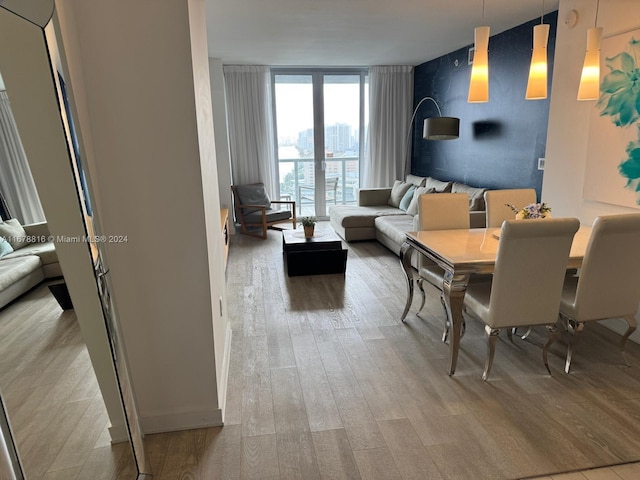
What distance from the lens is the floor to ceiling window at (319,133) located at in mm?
6762

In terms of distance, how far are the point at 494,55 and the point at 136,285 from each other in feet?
15.0

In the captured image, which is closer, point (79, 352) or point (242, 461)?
point (79, 352)

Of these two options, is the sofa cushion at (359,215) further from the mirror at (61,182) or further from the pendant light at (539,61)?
the mirror at (61,182)

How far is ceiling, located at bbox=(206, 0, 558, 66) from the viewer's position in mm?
3441

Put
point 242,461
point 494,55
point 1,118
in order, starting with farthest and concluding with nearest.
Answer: point 494,55
point 242,461
point 1,118

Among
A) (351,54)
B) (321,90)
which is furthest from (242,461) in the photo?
(321,90)

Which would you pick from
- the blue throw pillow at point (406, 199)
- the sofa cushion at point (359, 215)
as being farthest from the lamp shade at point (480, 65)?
the blue throw pillow at point (406, 199)

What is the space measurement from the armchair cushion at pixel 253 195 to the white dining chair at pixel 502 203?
3.69 m

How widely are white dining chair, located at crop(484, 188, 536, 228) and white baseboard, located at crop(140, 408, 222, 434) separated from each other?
8.16ft

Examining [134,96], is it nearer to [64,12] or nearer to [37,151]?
[64,12]

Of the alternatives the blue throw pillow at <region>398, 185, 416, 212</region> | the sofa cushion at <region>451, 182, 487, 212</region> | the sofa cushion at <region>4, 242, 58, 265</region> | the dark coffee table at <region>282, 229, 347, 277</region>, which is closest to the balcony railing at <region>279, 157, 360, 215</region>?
the blue throw pillow at <region>398, 185, 416, 212</region>

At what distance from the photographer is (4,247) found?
3.74 ft

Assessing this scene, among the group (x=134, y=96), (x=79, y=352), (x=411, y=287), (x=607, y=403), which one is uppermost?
(x=134, y=96)

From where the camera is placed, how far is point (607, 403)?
2.24 meters
